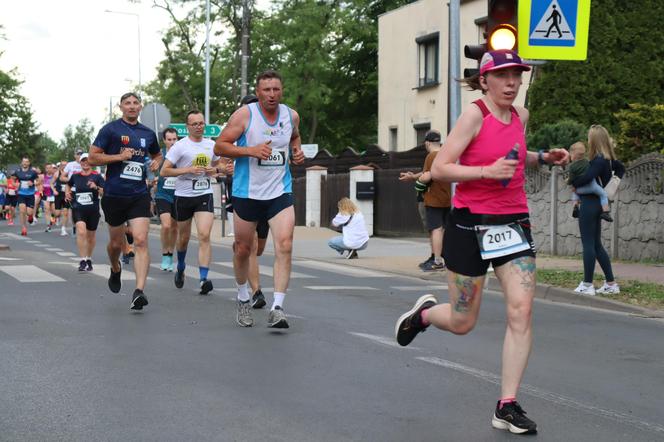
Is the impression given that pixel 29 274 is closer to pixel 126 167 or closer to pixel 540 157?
pixel 126 167

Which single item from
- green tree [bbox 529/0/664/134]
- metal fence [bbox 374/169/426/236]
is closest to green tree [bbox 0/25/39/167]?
metal fence [bbox 374/169/426/236]

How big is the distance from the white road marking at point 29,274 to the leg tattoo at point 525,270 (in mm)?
9001

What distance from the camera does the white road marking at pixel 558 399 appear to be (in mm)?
5816

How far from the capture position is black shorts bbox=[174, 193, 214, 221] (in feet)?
40.8

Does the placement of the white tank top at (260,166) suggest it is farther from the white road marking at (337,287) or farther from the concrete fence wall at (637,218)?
the concrete fence wall at (637,218)

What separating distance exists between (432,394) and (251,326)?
124 inches

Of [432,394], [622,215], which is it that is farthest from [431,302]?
[622,215]

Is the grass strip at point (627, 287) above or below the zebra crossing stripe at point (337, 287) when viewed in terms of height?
above

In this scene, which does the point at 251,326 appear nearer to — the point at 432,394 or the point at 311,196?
the point at 432,394

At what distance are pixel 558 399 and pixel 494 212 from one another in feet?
4.23

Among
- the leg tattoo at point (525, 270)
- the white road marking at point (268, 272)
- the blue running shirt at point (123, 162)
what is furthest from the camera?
the white road marking at point (268, 272)

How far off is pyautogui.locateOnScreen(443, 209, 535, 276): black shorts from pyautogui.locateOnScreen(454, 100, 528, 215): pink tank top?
0.12 feet

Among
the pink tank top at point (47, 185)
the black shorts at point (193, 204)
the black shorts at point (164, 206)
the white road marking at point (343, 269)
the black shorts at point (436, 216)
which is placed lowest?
the white road marking at point (343, 269)

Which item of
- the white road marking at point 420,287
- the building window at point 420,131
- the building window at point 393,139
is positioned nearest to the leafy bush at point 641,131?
the white road marking at point 420,287
